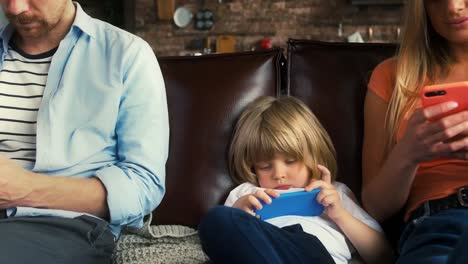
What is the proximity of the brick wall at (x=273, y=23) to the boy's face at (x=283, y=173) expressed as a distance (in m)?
2.76

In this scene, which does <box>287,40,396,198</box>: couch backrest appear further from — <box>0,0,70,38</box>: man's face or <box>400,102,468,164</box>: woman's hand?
<box>0,0,70,38</box>: man's face

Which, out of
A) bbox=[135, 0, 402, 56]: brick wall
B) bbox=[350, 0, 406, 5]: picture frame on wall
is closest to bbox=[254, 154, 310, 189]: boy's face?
bbox=[135, 0, 402, 56]: brick wall

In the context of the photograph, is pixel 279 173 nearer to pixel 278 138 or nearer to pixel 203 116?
pixel 278 138

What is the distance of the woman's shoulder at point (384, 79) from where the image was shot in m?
1.25

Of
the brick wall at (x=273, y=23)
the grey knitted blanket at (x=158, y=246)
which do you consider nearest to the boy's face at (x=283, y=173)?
the grey knitted blanket at (x=158, y=246)

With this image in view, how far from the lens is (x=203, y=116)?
137 centimetres

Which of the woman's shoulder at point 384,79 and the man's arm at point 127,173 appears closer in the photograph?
the man's arm at point 127,173

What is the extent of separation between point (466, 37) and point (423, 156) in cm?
30

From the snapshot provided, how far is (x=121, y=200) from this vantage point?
105 centimetres

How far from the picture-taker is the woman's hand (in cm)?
94

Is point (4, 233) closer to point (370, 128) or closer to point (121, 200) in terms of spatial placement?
point (121, 200)

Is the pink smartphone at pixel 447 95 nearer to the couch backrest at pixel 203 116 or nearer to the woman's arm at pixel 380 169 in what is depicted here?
the woman's arm at pixel 380 169

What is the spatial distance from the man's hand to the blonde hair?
75 centimetres

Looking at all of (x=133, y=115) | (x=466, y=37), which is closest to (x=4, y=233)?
(x=133, y=115)
